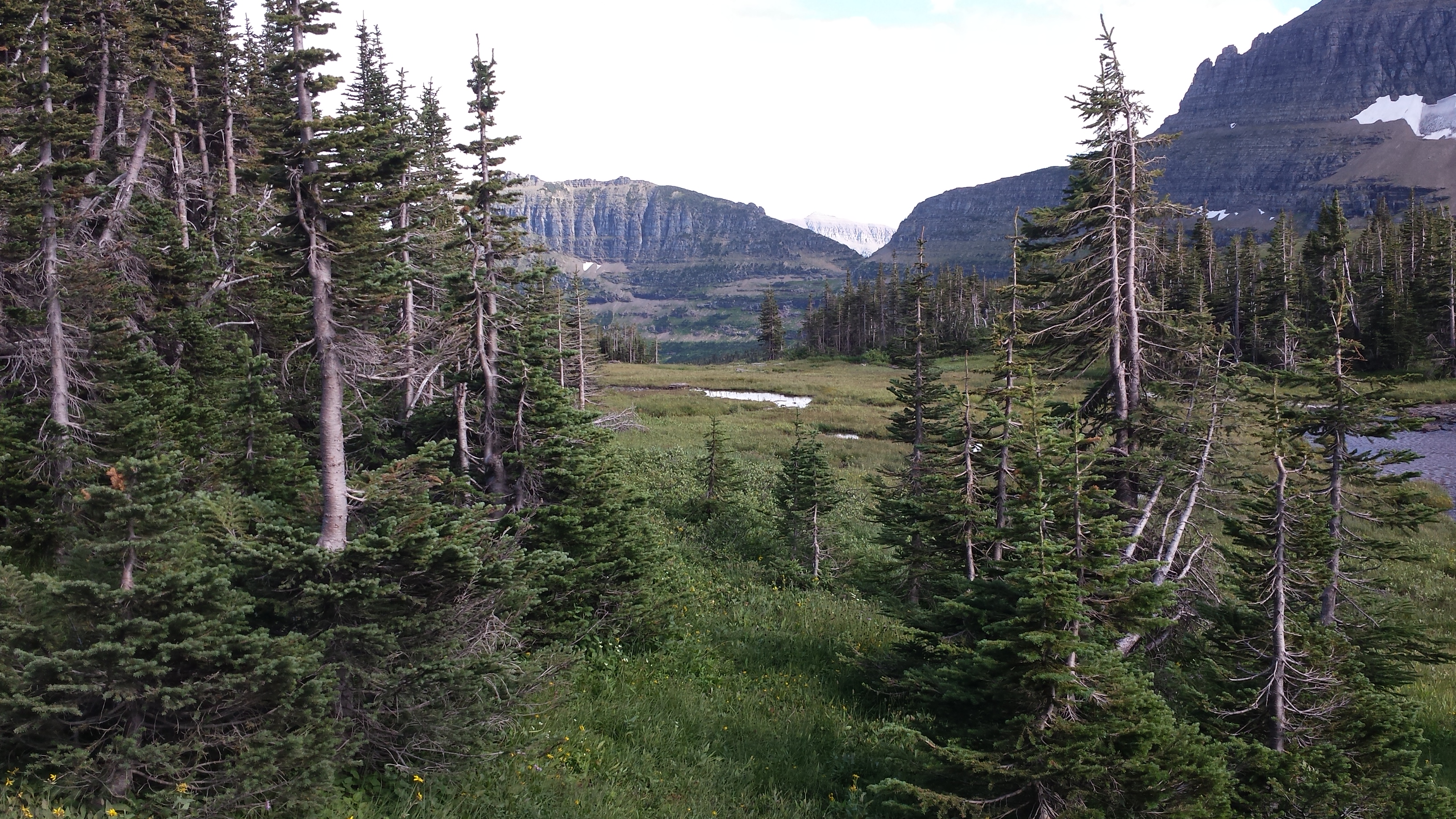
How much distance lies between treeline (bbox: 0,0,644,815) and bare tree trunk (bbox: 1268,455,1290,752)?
7.76 metres

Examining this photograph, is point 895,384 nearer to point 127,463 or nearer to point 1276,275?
point 127,463

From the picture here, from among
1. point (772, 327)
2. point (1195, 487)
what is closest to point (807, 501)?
point (1195, 487)

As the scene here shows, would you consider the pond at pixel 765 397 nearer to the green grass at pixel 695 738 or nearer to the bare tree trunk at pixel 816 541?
the bare tree trunk at pixel 816 541

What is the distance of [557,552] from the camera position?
9.95 metres

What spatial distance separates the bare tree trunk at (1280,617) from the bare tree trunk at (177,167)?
25630mm

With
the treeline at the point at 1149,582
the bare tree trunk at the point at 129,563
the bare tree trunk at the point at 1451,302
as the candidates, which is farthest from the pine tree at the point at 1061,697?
the bare tree trunk at the point at 1451,302

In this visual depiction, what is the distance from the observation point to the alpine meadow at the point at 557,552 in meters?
5.98

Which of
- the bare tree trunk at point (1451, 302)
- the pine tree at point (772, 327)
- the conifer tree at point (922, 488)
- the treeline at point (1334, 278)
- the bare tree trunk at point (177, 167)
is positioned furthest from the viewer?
the pine tree at point (772, 327)

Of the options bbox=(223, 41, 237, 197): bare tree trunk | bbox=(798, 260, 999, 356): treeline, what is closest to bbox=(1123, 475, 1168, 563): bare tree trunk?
bbox=(223, 41, 237, 197): bare tree trunk

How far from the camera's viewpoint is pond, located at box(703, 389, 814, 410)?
61.0 m

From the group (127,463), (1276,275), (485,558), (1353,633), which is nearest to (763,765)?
(485,558)

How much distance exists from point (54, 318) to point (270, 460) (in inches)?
253

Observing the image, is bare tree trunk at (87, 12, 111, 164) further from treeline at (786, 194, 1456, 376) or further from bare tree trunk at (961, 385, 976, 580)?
treeline at (786, 194, 1456, 376)

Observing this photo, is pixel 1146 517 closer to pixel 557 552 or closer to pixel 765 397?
pixel 557 552
